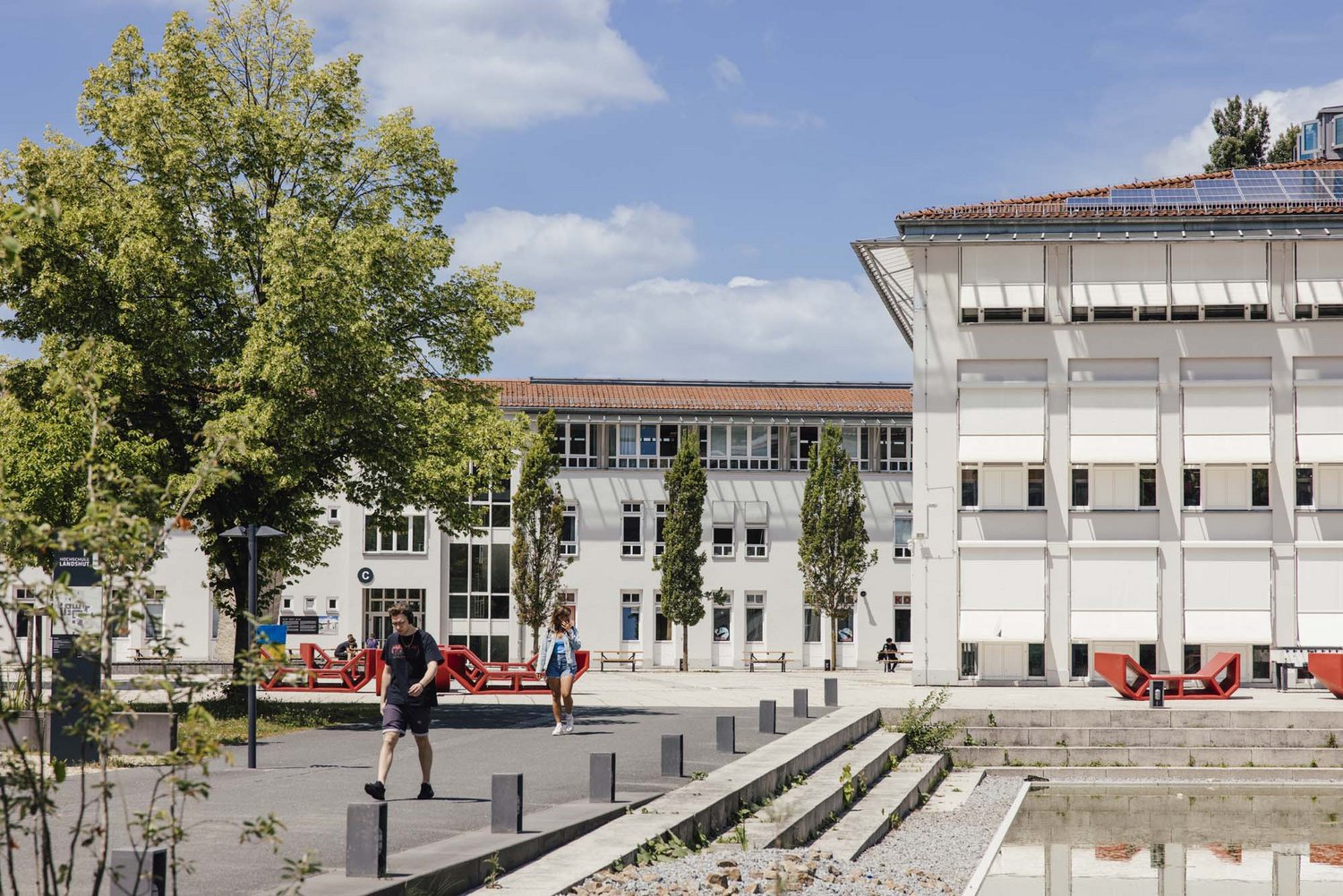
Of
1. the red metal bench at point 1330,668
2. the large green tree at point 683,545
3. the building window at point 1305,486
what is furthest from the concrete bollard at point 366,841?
the large green tree at point 683,545

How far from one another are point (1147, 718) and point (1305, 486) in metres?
14.5

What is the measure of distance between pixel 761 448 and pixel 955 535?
24.7m

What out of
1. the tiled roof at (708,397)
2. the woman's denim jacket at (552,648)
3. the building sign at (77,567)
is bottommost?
the woman's denim jacket at (552,648)

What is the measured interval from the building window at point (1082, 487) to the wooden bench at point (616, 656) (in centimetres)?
2410

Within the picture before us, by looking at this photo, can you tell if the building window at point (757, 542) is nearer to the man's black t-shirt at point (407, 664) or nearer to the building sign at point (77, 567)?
the building sign at point (77, 567)

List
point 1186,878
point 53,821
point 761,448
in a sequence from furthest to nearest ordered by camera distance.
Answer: point 761,448, point 1186,878, point 53,821

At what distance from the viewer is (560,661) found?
2109 centimetres

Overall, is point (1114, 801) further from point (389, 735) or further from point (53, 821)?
point (53, 821)

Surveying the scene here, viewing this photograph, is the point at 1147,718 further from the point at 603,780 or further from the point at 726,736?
the point at 603,780

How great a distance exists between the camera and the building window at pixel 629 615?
60.0 meters

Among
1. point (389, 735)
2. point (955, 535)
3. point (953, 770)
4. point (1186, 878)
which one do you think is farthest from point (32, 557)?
point (955, 535)

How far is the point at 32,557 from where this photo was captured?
645 centimetres

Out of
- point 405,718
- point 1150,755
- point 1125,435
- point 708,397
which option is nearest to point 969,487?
point 1125,435

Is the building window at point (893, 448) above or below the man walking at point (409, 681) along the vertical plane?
above
